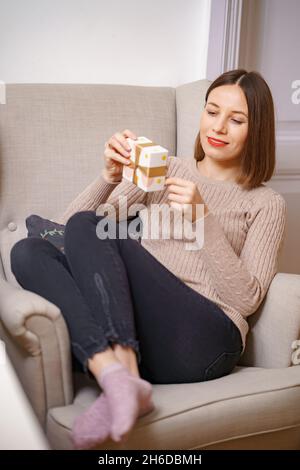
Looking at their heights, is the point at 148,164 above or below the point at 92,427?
above

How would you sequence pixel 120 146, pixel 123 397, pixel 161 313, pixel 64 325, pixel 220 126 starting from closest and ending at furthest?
pixel 123 397, pixel 64 325, pixel 161 313, pixel 120 146, pixel 220 126

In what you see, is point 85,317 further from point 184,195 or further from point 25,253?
point 184,195

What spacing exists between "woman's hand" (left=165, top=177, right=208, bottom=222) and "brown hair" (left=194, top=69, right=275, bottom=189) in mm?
303

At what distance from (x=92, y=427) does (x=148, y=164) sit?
58 centimetres

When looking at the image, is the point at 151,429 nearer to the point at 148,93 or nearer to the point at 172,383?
the point at 172,383

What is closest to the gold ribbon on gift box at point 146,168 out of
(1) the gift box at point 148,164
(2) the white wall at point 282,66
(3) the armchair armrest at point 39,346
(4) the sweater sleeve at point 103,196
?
(1) the gift box at point 148,164

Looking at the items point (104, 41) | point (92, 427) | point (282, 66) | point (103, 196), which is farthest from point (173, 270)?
point (282, 66)

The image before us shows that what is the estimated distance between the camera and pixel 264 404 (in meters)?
1.55

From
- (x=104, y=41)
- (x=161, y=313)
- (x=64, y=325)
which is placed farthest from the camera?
(x=104, y=41)

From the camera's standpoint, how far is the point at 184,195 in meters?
1.57

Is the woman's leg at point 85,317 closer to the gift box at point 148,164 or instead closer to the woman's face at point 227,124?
the gift box at point 148,164

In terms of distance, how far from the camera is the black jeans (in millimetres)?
1463

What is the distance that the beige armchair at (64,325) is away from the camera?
4.69ft

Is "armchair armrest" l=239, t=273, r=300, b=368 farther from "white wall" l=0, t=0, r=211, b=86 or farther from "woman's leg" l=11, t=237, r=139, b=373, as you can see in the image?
"white wall" l=0, t=0, r=211, b=86
